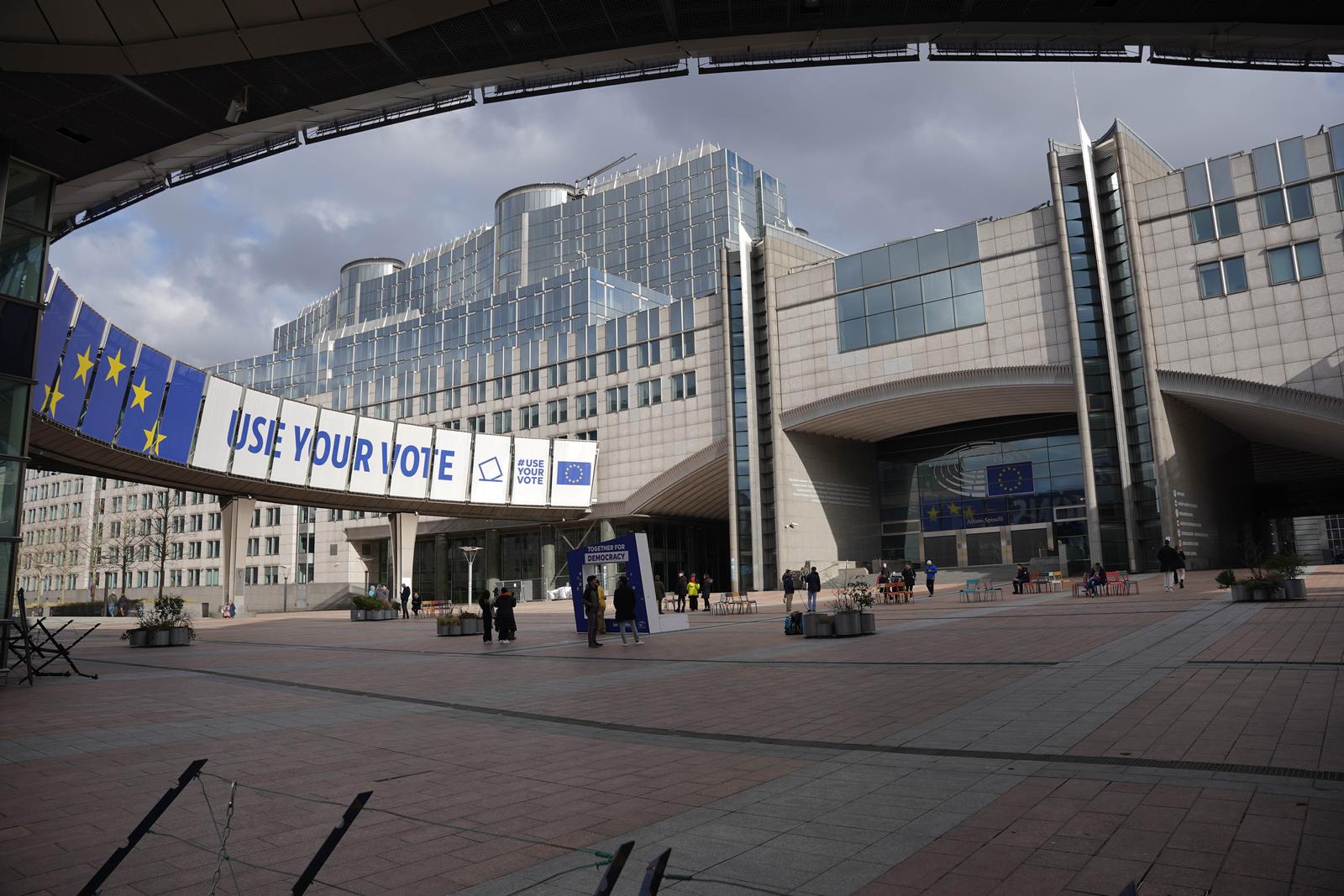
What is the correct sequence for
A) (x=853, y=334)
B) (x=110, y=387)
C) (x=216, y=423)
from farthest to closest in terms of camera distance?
1. (x=853, y=334)
2. (x=216, y=423)
3. (x=110, y=387)

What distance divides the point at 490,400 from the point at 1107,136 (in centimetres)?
4790

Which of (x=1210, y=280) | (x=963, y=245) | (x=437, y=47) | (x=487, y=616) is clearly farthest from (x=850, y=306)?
(x=437, y=47)

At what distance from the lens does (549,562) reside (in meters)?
64.1

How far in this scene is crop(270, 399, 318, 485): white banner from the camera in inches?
1602

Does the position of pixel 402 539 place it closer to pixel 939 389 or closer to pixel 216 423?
pixel 216 423

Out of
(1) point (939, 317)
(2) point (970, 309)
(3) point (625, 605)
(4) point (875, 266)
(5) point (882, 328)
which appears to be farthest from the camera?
(4) point (875, 266)

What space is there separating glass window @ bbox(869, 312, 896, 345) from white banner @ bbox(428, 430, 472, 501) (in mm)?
25227

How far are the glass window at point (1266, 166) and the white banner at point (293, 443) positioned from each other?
46.2m

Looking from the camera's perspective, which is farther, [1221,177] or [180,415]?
[1221,177]

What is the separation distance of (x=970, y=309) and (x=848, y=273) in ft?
26.9

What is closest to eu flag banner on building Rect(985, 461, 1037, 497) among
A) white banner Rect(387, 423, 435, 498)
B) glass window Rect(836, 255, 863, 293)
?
glass window Rect(836, 255, 863, 293)

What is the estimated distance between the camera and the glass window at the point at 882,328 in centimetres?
5038

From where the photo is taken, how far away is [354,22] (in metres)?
8.59

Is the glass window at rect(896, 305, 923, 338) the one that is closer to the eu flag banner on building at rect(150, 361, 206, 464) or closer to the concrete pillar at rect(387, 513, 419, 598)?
the concrete pillar at rect(387, 513, 419, 598)
